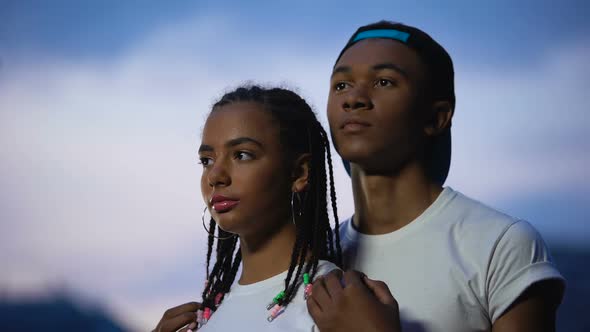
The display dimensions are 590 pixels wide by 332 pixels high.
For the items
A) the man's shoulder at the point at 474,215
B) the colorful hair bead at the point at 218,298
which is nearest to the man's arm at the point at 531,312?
the man's shoulder at the point at 474,215

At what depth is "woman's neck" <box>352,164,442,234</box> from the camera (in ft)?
5.12

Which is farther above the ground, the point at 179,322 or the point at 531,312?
the point at 179,322

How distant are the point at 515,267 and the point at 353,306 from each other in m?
0.36

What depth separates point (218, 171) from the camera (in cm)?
133

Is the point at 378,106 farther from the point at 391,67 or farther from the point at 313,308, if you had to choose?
the point at 313,308

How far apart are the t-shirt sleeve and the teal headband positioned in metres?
0.41

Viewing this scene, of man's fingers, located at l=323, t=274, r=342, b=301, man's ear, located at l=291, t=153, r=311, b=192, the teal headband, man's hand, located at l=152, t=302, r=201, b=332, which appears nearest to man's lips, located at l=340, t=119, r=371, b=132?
man's ear, located at l=291, t=153, r=311, b=192

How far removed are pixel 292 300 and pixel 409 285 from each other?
0.82 feet

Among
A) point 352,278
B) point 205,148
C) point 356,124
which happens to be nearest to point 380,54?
point 356,124

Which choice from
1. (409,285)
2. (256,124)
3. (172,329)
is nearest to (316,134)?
(256,124)

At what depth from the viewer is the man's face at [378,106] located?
4.86 ft

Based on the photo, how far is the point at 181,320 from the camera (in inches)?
58.5

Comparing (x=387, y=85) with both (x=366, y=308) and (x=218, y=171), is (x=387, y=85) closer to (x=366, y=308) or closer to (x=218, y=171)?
(x=218, y=171)

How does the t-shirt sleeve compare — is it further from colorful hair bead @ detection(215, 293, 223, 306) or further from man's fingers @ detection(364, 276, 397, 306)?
colorful hair bead @ detection(215, 293, 223, 306)
